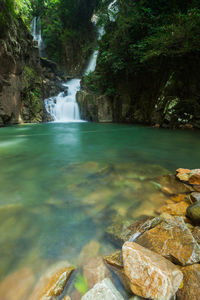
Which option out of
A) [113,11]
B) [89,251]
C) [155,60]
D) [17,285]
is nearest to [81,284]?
[89,251]

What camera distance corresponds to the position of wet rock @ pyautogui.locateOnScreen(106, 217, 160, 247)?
1.23 metres

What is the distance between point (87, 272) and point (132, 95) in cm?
1065

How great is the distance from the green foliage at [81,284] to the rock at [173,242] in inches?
17.0

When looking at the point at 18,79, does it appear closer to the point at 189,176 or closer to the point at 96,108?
the point at 96,108

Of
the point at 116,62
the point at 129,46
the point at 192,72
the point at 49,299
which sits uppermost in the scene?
the point at 129,46

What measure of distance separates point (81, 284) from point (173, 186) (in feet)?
5.38

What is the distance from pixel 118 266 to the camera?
0.99 metres

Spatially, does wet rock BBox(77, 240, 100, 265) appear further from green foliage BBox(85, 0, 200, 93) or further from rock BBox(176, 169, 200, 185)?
green foliage BBox(85, 0, 200, 93)

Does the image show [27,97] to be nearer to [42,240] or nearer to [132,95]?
[132,95]

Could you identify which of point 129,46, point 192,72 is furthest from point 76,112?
point 192,72

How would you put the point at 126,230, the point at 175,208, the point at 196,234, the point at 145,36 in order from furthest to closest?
1. the point at 145,36
2. the point at 175,208
3. the point at 126,230
4. the point at 196,234

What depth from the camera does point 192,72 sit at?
770cm

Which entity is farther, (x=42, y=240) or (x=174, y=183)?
(x=174, y=183)

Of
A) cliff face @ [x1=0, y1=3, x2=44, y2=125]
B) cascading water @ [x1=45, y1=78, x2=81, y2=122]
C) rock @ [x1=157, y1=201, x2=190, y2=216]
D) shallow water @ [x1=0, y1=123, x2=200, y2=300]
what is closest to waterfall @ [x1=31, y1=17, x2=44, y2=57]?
cliff face @ [x1=0, y1=3, x2=44, y2=125]
